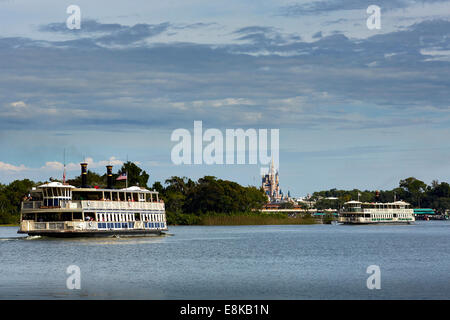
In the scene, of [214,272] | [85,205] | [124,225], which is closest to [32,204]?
[85,205]

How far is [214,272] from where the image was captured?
51.0 meters

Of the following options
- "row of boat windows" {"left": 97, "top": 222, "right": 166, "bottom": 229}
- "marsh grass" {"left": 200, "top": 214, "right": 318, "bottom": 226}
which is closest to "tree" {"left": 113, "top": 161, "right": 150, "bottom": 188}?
"marsh grass" {"left": 200, "top": 214, "right": 318, "bottom": 226}

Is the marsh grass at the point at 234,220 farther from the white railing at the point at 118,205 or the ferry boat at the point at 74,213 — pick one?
the ferry boat at the point at 74,213

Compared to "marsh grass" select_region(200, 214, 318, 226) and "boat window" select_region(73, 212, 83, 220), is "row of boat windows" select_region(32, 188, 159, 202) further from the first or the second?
"marsh grass" select_region(200, 214, 318, 226)

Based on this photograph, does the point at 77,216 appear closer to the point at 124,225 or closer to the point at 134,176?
the point at 124,225

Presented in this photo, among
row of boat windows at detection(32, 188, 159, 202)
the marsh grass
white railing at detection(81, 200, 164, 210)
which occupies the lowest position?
the marsh grass

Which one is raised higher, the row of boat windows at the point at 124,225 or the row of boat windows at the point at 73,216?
the row of boat windows at the point at 73,216

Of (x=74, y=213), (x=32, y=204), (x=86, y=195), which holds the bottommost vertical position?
(x=74, y=213)

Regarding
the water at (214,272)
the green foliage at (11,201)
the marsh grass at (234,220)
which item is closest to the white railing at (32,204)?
the water at (214,272)

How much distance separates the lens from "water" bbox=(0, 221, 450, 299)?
39.2 m

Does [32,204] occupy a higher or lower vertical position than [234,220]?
higher

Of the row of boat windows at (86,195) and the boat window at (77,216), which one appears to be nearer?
the row of boat windows at (86,195)

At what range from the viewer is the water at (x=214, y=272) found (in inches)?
1542
